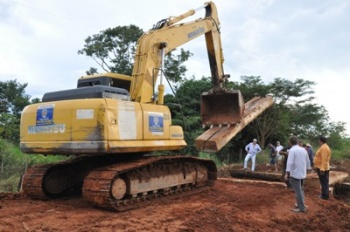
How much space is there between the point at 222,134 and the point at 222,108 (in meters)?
1.35

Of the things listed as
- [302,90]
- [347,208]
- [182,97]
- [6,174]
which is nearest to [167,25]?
[347,208]

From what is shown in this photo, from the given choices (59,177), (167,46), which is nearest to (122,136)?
(59,177)

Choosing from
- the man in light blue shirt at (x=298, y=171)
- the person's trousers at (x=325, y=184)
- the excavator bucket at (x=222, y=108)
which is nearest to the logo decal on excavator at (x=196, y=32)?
the excavator bucket at (x=222, y=108)

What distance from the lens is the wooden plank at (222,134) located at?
9.19 metres

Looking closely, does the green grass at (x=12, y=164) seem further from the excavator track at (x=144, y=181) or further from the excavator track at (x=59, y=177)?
the excavator track at (x=144, y=181)

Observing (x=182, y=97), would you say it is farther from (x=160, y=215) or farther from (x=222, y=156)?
(x=160, y=215)

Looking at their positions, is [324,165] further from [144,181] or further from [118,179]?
[118,179]

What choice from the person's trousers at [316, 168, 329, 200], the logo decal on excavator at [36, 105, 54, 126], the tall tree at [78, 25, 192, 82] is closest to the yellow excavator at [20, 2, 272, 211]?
the logo decal on excavator at [36, 105, 54, 126]

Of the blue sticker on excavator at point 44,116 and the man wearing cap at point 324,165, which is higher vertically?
the blue sticker on excavator at point 44,116

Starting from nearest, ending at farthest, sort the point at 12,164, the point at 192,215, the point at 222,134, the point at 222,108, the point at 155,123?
the point at 192,215
the point at 155,123
the point at 222,134
the point at 222,108
the point at 12,164

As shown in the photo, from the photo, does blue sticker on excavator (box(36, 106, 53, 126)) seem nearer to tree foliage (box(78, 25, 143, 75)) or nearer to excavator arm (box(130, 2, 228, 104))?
excavator arm (box(130, 2, 228, 104))

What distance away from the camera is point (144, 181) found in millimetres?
7855

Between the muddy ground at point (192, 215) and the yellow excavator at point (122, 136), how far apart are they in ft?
1.42

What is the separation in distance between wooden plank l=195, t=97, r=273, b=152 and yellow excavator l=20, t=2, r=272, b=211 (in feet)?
0.08
